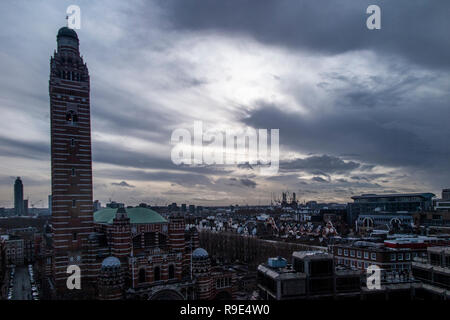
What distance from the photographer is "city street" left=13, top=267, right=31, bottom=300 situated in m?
67.8

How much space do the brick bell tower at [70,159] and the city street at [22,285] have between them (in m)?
12.9

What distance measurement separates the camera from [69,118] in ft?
205

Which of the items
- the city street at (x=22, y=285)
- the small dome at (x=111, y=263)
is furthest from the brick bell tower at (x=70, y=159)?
the city street at (x=22, y=285)

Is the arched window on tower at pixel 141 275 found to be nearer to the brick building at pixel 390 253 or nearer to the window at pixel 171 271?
the window at pixel 171 271

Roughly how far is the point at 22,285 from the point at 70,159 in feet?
126

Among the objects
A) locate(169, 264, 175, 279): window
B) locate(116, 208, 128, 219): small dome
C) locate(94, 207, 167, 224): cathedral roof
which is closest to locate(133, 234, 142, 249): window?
Answer: locate(94, 207, 167, 224): cathedral roof

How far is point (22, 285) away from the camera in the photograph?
78.6 meters

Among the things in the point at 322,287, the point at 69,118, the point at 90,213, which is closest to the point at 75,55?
the point at 69,118

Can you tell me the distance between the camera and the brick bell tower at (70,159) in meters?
59.8

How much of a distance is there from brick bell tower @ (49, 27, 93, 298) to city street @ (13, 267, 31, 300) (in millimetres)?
12945

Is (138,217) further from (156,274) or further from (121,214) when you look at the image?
(156,274)

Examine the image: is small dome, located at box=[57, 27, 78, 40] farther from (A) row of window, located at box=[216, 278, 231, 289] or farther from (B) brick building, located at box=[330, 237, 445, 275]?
(B) brick building, located at box=[330, 237, 445, 275]

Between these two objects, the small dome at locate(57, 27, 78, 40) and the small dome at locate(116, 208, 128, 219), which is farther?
the small dome at locate(57, 27, 78, 40)

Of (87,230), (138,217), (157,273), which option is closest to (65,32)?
(87,230)
